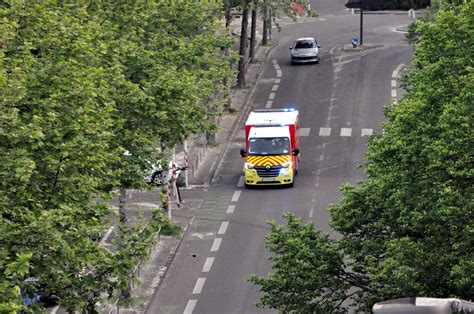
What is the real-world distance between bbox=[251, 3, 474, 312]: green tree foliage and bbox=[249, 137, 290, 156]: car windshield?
2297 centimetres

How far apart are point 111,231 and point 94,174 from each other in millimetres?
20617

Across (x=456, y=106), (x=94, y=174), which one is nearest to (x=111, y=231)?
(x=94, y=174)

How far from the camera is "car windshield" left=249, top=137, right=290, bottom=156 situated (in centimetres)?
6234

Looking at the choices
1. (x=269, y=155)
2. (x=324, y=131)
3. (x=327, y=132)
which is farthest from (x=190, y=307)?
(x=324, y=131)

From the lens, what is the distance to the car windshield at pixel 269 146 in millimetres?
62344

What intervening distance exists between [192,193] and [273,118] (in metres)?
5.31

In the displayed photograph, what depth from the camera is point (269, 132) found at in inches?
2468

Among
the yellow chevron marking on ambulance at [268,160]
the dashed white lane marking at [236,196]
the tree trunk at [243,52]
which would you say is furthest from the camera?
the tree trunk at [243,52]

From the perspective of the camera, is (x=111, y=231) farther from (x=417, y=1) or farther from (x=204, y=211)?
(x=417, y=1)

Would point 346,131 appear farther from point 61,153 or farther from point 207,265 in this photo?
point 61,153

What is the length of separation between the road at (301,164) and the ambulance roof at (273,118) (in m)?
2.77

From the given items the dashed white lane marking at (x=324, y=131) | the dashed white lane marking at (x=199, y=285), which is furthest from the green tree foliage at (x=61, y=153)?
the dashed white lane marking at (x=324, y=131)

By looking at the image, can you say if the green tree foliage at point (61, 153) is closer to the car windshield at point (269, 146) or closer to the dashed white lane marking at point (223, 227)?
the dashed white lane marking at point (223, 227)

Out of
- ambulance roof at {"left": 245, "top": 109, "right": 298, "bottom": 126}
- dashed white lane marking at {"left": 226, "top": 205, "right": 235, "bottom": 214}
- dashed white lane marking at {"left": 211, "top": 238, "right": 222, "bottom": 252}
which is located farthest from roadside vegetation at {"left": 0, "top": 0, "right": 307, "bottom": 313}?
ambulance roof at {"left": 245, "top": 109, "right": 298, "bottom": 126}
